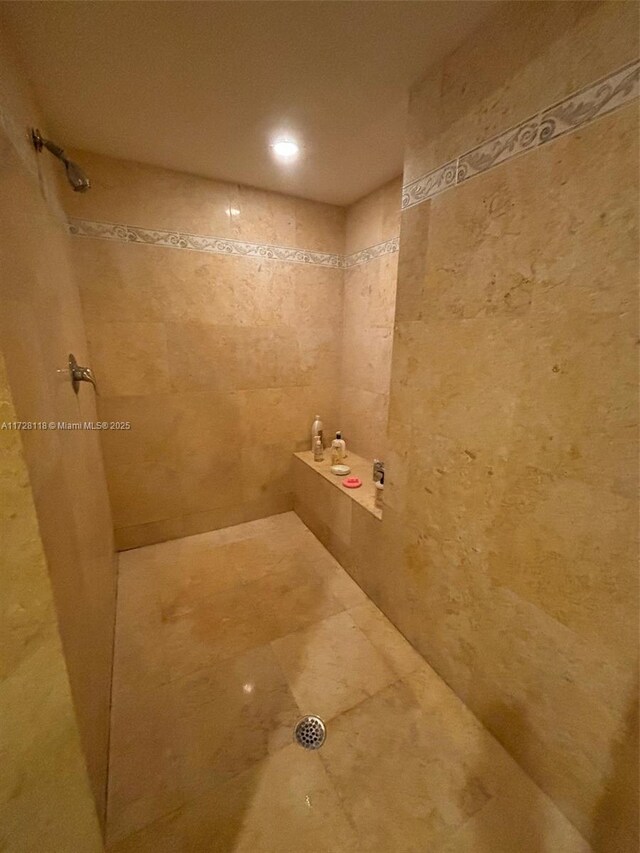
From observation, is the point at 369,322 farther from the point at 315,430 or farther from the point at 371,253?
the point at 315,430

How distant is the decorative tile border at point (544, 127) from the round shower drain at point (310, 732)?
171 cm

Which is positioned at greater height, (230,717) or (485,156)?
(485,156)

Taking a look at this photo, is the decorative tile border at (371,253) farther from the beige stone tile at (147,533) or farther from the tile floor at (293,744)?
the beige stone tile at (147,533)

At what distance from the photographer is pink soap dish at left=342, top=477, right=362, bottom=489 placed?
1696 mm

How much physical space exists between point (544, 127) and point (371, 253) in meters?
1.15

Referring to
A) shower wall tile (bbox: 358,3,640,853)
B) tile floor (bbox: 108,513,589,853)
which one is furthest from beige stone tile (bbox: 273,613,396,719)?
shower wall tile (bbox: 358,3,640,853)

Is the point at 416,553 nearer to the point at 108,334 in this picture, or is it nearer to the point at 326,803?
→ the point at 326,803

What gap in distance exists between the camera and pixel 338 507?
1716 mm

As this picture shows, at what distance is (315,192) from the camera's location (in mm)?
1777

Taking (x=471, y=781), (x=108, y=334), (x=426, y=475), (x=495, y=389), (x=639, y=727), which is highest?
(x=108, y=334)

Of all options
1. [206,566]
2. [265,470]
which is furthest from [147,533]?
[265,470]

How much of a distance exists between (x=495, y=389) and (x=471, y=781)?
1104mm

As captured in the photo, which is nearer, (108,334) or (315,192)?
(108,334)

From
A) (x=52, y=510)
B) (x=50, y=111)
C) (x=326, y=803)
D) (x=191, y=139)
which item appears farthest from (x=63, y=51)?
(x=326, y=803)
